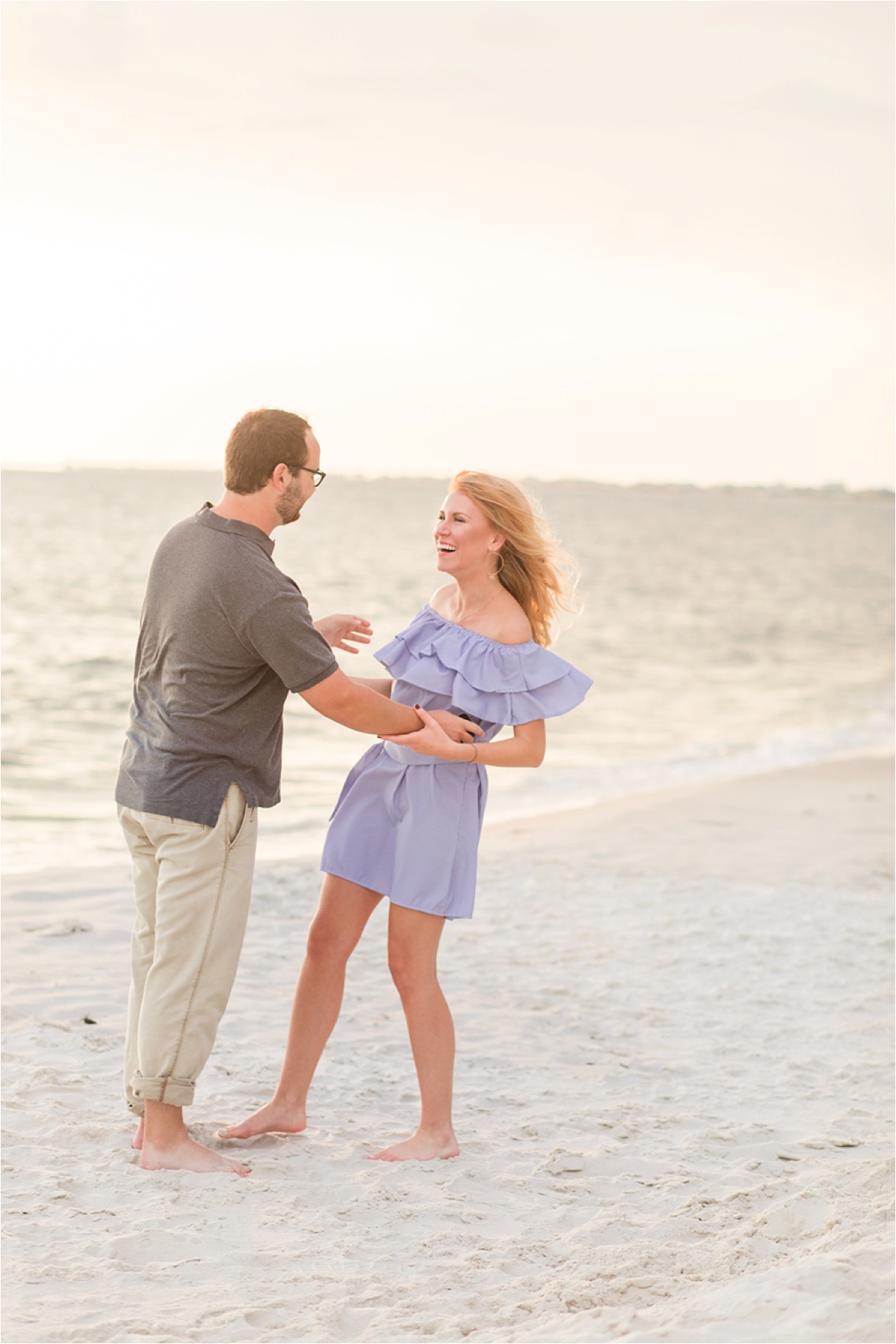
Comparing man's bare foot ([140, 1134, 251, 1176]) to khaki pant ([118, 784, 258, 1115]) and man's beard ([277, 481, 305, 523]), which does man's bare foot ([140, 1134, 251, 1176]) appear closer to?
khaki pant ([118, 784, 258, 1115])

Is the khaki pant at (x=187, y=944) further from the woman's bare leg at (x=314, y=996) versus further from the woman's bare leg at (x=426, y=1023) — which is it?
the woman's bare leg at (x=426, y=1023)

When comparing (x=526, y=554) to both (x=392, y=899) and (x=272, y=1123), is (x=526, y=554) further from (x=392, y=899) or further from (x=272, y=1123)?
(x=272, y=1123)

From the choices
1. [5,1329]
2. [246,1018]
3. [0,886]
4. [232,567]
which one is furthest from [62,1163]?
[0,886]

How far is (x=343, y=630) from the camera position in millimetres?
4117

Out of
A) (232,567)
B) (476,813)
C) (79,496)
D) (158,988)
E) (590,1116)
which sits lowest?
(590,1116)

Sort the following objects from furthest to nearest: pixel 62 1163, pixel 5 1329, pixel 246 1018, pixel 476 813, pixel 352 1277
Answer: pixel 246 1018
pixel 476 813
pixel 62 1163
pixel 352 1277
pixel 5 1329

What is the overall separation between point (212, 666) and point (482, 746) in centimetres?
90

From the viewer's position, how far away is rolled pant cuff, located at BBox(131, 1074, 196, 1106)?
12.0 feet

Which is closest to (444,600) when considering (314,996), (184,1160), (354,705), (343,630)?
(343,630)

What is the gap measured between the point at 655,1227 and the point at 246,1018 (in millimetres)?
2199

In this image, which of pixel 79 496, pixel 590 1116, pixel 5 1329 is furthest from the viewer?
pixel 79 496

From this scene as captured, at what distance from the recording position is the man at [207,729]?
11.6ft

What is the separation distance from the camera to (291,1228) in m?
3.44

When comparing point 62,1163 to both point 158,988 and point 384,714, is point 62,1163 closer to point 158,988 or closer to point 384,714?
point 158,988
